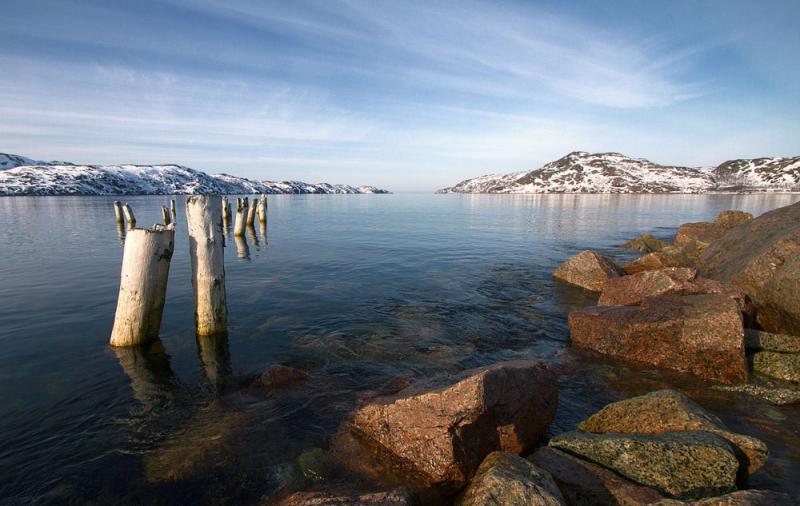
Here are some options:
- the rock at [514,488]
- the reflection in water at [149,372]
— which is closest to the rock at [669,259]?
the rock at [514,488]

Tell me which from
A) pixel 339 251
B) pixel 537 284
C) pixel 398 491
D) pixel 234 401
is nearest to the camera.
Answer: pixel 398 491

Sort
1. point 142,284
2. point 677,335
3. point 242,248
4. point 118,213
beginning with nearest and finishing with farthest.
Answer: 1. point 677,335
2. point 142,284
3. point 242,248
4. point 118,213

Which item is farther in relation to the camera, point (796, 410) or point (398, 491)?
point (796, 410)

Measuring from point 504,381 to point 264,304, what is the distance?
34.8ft

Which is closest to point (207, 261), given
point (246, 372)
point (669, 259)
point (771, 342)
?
point (246, 372)

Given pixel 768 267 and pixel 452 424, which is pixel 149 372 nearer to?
pixel 452 424

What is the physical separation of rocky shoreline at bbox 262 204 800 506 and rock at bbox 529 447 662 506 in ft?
0.05

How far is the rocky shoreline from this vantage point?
4195 millimetres

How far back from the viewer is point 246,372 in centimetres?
867

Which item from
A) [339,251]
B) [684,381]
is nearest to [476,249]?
[339,251]

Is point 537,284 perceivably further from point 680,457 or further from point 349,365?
point 680,457

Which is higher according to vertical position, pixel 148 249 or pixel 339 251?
pixel 148 249

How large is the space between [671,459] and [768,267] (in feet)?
29.1

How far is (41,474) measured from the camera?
18.0ft
